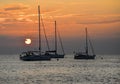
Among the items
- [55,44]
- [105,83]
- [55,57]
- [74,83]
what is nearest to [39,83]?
[74,83]

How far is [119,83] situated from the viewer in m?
63.8

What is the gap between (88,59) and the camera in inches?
7480

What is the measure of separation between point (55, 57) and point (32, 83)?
124 m

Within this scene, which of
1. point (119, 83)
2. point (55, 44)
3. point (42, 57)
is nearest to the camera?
point (119, 83)

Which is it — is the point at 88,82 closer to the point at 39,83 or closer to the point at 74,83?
the point at 74,83

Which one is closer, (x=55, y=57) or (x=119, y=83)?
(x=119, y=83)

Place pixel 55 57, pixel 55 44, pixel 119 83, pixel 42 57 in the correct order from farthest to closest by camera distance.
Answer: pixel 55 57
pixel 55 44
pixel 42 57
pixel 119 83

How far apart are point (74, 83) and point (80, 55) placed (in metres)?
119

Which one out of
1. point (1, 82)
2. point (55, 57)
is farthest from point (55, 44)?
point (1, 82)

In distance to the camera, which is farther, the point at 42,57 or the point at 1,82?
the point at 42,57

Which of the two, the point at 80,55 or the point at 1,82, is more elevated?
the point at 1,82

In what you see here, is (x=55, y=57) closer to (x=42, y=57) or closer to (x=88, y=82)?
(x=42, y=57)

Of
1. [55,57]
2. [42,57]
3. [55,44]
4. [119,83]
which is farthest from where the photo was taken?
[55,57]

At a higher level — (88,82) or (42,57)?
(88,82)
